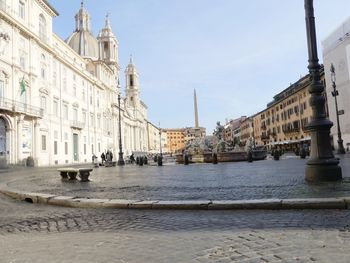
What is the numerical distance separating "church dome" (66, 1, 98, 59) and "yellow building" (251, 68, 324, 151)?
3985 cm

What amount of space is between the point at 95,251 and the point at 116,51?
296 ft

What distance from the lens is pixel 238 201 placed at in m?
7.15

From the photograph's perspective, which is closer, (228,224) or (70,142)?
(228,224)

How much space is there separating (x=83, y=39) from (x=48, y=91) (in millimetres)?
31876

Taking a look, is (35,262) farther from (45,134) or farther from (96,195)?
(45,134)

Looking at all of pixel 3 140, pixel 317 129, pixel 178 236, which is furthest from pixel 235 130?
pixel 178 236

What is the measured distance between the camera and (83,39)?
2997 inches

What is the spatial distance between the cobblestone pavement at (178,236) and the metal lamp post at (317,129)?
11.9 feet

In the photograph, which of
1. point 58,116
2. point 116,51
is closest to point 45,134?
point 58,116

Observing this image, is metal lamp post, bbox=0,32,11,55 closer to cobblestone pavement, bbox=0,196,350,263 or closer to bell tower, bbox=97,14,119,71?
cobblestone pavement, bbox=0,196,350,263

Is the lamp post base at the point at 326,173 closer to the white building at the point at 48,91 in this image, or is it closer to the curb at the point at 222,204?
the curb at the point at 222,204

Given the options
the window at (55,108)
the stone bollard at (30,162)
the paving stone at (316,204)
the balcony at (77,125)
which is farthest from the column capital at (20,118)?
the paving stone at (316,204)

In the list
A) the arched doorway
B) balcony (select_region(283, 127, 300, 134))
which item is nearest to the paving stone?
the arched doorway

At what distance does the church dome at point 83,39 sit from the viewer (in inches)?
2952
